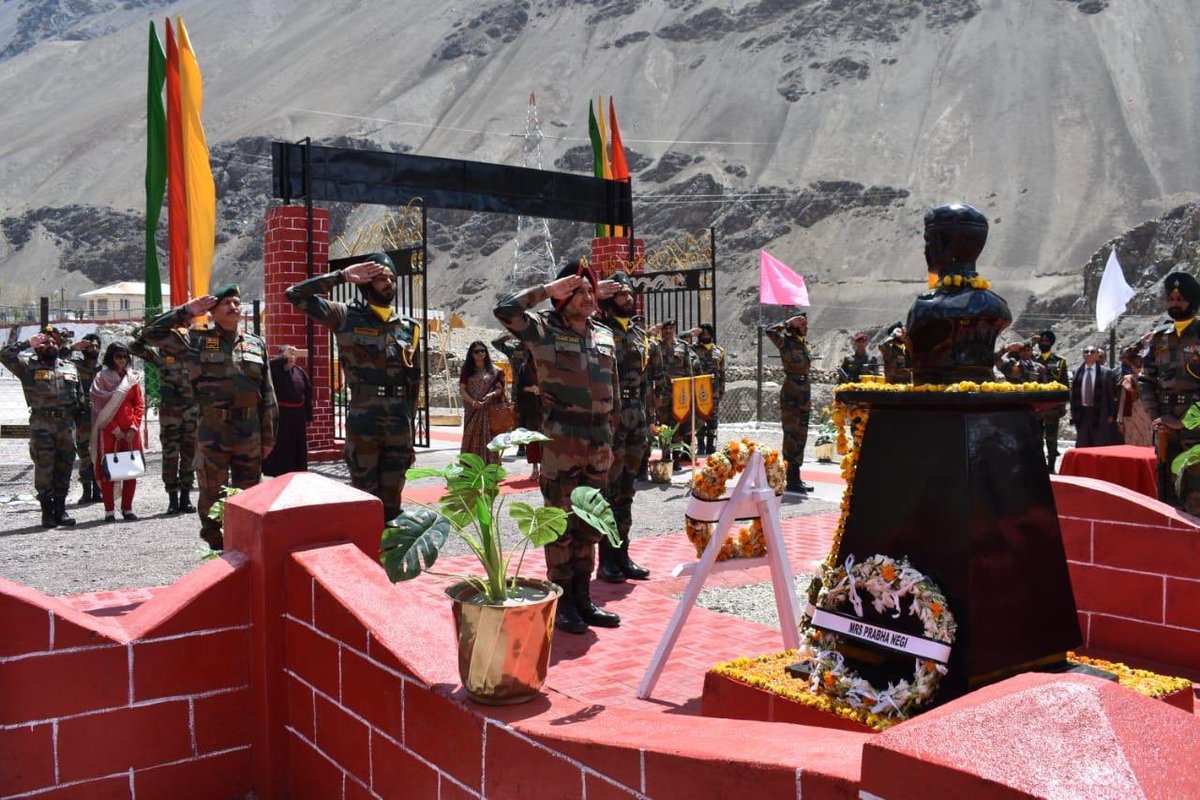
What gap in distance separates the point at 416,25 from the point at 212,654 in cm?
10240

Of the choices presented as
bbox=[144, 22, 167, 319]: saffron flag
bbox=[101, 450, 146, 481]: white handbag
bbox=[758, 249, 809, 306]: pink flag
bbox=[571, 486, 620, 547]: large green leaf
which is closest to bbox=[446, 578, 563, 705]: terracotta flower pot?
bbox=[571, 486, 620, 547]: large green leaf

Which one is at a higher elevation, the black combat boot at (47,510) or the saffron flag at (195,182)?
the saffron flag at (195,182)

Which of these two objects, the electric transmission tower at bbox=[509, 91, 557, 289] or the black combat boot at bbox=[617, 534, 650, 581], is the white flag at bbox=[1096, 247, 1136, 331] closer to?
the black combat boot at bbox=[617, 534, 650, 581]

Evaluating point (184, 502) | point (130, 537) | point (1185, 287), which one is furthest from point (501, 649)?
point (184, 502)

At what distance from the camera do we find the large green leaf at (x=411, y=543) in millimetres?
2768

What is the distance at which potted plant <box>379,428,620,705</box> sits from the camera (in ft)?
8.66

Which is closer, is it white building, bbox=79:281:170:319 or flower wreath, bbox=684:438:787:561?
flower wreath, bbox=684:438:787:561

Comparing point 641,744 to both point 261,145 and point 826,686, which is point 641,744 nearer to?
point 826,686

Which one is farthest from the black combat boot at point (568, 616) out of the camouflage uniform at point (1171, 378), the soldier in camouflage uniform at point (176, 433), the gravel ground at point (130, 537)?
the soldier in camouflage uniform at point (176, 433)

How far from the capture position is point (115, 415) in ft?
28.2

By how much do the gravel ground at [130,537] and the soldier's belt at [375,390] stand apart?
139cm

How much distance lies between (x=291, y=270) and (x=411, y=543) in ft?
30.9

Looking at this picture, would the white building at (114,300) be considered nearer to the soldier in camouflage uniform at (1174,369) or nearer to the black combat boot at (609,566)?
the black combat boot at (609,566)

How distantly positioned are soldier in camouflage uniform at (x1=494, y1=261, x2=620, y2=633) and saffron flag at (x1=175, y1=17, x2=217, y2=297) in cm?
942
